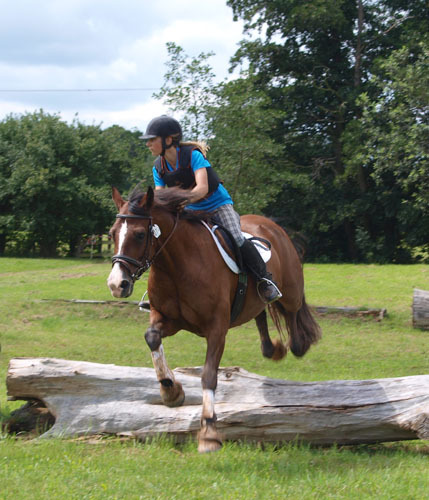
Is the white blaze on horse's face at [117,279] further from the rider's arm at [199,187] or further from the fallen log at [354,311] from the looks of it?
the fallen log at [354,311]

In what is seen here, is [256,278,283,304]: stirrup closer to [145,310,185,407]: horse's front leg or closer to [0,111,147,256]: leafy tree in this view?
[145,310,185,407]: horse's front leg

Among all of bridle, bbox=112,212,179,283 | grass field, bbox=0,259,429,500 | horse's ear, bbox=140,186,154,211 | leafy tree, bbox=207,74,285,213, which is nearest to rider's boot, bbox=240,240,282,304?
bridle, bbox=112,212,179,283

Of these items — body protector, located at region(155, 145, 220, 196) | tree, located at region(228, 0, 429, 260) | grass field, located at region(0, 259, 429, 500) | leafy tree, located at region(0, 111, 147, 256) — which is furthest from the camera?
leafy tree, located at region(0, 111, 147, 256)

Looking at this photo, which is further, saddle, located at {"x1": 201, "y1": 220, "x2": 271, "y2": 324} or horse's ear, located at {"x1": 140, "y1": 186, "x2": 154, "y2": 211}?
saddle, located at {"x1": 201, "y1": 220, "x2": 271, "y2": 324}

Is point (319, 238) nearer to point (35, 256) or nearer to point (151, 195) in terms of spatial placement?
point (35, 256)

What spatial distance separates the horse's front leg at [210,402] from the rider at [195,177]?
109 centimetres

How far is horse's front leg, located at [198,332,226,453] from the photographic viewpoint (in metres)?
4.96

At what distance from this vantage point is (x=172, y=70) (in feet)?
53.8

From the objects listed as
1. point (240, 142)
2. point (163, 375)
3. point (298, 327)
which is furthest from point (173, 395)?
point (240, 142)

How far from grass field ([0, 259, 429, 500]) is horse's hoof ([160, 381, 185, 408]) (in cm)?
40

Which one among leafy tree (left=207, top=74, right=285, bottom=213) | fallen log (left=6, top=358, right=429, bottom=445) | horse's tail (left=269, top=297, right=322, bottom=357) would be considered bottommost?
fallen log (left=6, top=358, right=429, bottom=445)

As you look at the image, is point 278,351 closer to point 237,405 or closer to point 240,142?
point 237,405

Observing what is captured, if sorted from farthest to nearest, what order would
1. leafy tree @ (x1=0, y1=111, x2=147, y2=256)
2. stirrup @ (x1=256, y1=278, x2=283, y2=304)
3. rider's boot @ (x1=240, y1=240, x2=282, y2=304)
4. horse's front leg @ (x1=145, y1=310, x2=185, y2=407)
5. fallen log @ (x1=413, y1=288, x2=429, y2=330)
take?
leafy tree @ (x1=0, y1=111, x2=147, y2=256)
fallen log @ (x1=413, y1=288, x2=429, y2=330)
stirrup @ (x1=256, y1=278, x2=283, y2=304)
rider's boot @ (x1=240, y1=240, x2=282, y2=304)
horse's front leg @ (x1=145, y1=310, x2=185, y2=407)

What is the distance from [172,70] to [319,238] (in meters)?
17.1
